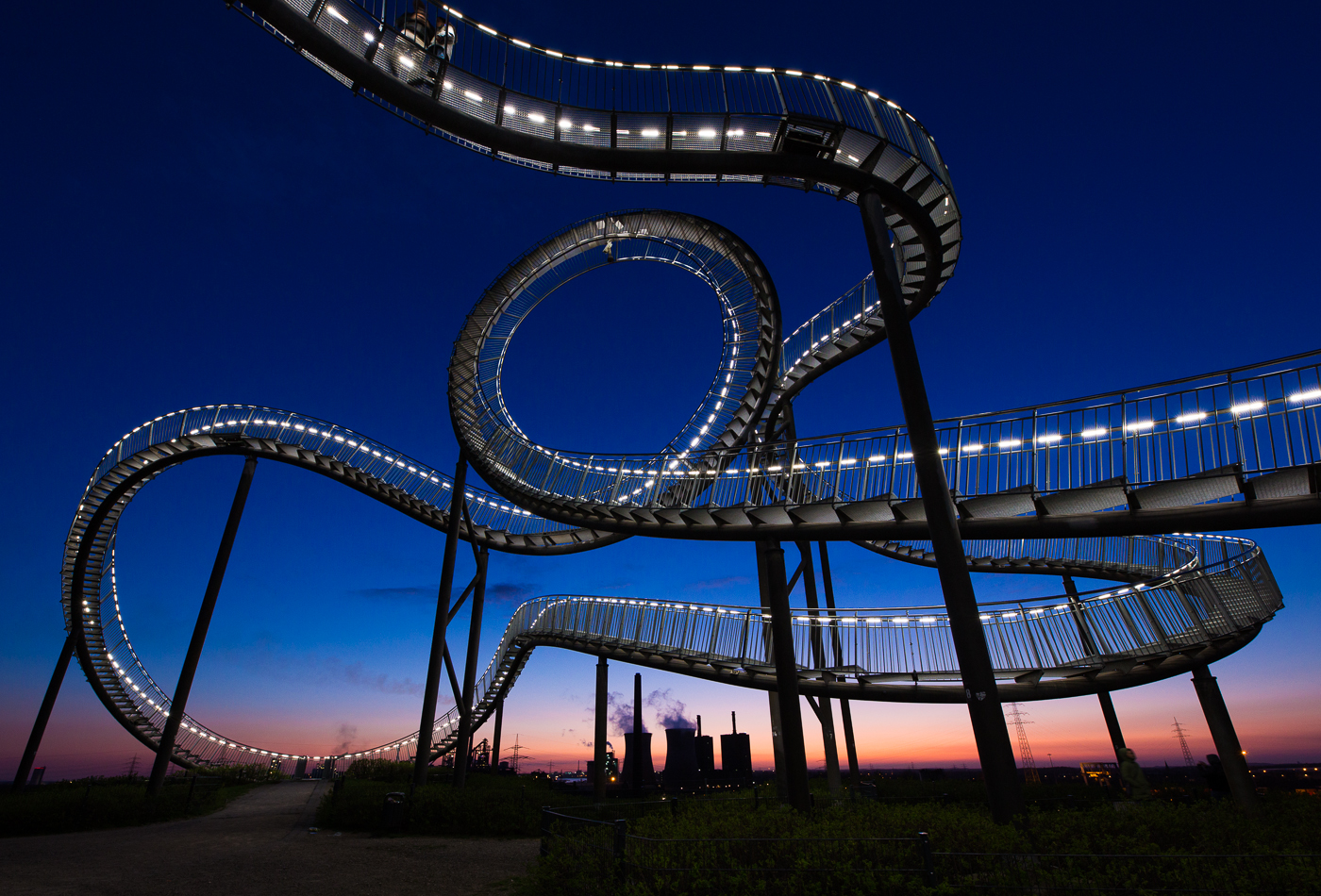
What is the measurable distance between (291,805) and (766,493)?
650 inches

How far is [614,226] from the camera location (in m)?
18.7

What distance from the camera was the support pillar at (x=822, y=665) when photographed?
16.2 meters

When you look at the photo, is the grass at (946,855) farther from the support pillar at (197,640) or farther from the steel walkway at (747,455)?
the support pillar at (197,640)

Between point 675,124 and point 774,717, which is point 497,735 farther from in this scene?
point 675,124

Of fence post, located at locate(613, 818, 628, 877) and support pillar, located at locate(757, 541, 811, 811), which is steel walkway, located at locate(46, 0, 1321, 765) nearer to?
support pillar, located at locate(757, 541, 811, 811)

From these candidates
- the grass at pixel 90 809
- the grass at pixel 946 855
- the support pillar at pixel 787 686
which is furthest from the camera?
the grass at pixel 90 809

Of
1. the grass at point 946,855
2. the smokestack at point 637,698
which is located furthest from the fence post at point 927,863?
the smokestack at point 637,698

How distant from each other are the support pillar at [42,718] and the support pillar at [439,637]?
13729 mm

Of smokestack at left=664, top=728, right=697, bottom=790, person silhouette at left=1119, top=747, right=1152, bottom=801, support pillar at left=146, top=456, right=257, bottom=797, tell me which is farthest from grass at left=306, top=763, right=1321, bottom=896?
smokestack at left=664, top=728, right=697, bottom=790

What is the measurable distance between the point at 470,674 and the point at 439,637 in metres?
2.40

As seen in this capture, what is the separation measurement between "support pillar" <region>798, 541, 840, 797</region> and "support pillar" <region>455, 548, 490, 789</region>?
10.6 meters

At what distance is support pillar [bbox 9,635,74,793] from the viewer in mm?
20203

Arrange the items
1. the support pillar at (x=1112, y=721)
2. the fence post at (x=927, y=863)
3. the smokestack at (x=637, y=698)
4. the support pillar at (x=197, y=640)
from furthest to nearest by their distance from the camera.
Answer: the smokestack at (x=637, y=698) < the support pillar at (x=1112, y=721) < the support pillar at (x=197, y=640) < the fence post at (x=927, y=863)

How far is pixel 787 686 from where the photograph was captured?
12.5 metres
